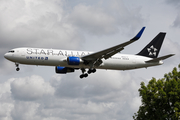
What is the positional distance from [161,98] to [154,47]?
13.5 m

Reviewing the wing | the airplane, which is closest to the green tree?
the airplane

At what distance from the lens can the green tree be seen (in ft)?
154

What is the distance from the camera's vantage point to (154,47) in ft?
191

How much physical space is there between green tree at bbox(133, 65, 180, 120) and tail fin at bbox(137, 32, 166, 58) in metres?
7.20

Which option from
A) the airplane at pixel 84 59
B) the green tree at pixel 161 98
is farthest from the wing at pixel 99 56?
the green tree at pixel 161 98

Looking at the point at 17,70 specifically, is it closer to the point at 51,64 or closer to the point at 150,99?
the point at 51,64

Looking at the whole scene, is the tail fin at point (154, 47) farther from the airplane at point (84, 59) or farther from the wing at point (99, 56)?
the wing at point (99, 56)

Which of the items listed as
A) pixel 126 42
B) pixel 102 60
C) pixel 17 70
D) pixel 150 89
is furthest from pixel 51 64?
Answer: pixel 150 89

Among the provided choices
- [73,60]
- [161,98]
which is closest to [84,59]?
[73,60]

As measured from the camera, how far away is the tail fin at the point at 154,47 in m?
56.8

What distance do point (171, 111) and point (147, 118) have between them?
4.48m

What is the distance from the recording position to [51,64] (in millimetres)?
47438

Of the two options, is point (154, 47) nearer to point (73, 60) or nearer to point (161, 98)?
point (161, 98)

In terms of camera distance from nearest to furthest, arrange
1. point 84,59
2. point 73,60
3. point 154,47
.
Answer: point 73,60, point 84,59, point 154,47
